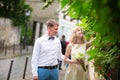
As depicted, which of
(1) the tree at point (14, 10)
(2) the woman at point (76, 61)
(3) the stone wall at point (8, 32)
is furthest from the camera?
(3) the stone wall at point (8, 32)

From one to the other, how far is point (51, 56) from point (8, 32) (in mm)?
31961

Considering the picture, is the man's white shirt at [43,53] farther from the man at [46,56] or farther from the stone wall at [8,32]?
the stone wall at [8,32]

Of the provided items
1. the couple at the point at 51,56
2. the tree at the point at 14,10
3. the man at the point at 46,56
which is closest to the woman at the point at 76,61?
the couple at the point at 51,56

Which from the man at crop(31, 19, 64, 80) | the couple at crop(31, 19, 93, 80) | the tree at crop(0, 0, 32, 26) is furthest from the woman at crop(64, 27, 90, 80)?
the tree at crop(0, 0, 32, 26)

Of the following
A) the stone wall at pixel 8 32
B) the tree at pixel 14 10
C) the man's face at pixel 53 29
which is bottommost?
the stone wall at pixel 8 32

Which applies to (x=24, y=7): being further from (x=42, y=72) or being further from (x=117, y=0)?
(x=117, y=0)

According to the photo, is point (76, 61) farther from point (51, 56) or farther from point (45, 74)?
point (45, 74)

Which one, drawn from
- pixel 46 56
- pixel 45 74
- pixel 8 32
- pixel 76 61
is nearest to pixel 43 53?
pixel 46 56

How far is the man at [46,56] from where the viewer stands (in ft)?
21.7

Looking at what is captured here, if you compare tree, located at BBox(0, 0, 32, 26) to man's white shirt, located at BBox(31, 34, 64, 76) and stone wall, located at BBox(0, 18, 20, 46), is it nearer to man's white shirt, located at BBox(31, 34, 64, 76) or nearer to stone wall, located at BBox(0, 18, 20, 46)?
stone wall, located at BBox(0, 18, 20, 46)

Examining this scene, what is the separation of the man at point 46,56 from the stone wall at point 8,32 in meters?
30.6

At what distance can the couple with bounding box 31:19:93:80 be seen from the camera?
6625 mm

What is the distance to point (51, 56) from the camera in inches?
266

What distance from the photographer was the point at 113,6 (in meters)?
1.32
